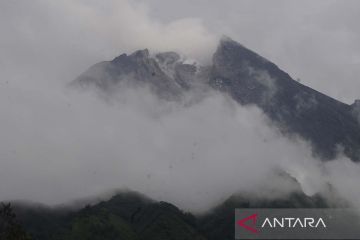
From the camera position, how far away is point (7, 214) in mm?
198125

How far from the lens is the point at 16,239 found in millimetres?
194875

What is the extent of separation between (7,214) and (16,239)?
28.4ft
